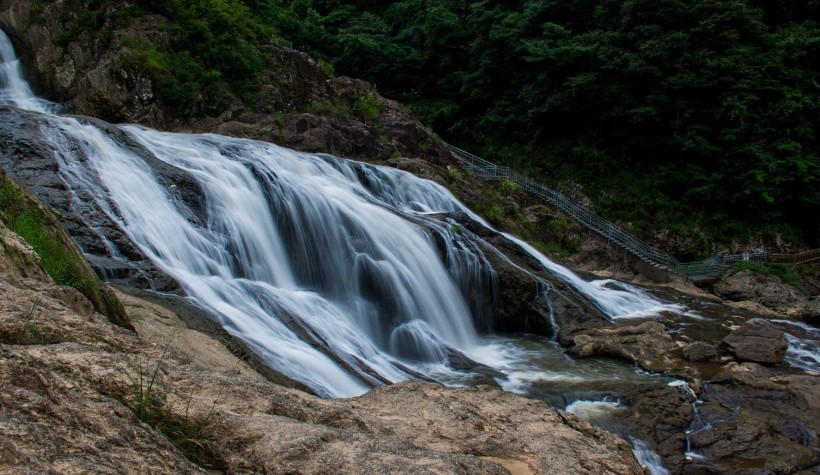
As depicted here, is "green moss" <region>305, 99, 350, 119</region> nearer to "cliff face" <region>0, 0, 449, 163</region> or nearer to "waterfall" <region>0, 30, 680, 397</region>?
"cliff face" <region>0, 0, 449, 163</region>

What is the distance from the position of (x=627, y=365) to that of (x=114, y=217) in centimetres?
882

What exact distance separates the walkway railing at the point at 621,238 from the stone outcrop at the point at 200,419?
18938 millimetres

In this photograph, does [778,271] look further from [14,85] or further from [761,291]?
[14,85]

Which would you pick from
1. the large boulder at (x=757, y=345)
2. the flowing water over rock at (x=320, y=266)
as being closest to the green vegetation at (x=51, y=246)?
the flowing water over rock at (x=320, y=266)

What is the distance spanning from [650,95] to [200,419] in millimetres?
26511

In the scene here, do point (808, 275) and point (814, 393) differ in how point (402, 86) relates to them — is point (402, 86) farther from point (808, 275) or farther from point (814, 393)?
point (814, 393)

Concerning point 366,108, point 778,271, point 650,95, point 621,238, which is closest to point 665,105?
point 650,95

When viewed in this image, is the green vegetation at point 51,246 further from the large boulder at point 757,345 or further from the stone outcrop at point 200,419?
the large boulder at point 757,345

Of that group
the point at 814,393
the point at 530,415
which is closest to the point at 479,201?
the point at 814,393

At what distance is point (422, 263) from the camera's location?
518 inches

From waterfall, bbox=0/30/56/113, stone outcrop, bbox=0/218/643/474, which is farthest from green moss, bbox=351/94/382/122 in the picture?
stone outcrop, bbox=0/218/643/474

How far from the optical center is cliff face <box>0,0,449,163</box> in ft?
55.6

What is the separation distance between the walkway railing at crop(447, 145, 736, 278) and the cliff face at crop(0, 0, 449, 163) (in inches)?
249

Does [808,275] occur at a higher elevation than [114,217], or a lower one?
lower
